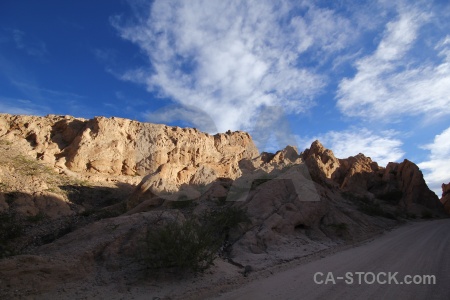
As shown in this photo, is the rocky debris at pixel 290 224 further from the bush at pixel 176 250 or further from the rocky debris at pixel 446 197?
the rocky debris at pixel 446 197

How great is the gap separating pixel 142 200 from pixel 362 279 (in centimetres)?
1612

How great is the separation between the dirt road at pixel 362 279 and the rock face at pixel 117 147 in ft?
64.5

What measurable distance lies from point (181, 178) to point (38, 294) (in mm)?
28775

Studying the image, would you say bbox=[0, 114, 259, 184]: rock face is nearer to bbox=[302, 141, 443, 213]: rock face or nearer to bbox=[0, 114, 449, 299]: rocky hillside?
bbox=[0, 114, 449, 299]: rocky hillside

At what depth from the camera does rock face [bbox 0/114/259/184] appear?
102 feet

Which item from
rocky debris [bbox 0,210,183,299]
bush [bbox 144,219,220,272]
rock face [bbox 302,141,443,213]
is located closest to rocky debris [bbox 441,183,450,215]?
rock face [bbox 302,141,443,213]

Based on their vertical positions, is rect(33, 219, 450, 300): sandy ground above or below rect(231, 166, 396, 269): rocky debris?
below

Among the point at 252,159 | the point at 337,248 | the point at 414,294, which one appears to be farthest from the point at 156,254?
the point at 252,159

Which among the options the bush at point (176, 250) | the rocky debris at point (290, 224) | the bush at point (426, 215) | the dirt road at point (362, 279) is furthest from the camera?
the bush at point (426, 215)

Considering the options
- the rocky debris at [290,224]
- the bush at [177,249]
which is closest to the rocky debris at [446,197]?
the rocky debris at [290,224]

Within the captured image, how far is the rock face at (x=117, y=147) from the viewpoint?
102ft

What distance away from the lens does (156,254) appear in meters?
7.21

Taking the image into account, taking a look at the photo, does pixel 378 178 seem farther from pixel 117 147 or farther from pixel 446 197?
pixel 117 147

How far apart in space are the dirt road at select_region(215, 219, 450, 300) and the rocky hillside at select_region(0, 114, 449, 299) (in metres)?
1.38
